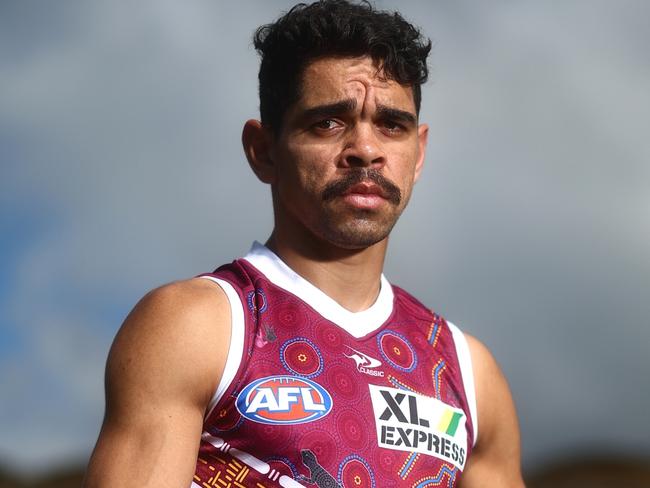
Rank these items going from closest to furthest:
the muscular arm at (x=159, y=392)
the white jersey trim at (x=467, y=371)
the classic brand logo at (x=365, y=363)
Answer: the muscular arm at (x=159, y=392)
the classic brand logo at (x=365, y=363)
the white jersey trim at (x=467, y=371)

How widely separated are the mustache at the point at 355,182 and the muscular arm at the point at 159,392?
0.64 meters

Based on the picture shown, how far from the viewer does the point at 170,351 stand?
3.16 m

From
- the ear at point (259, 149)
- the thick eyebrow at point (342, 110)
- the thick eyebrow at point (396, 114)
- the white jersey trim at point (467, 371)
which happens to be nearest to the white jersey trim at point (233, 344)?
the ear at point (259, 149)

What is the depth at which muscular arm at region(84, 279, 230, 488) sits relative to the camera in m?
3.06

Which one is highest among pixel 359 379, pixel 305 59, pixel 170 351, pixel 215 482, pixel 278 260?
pixel 305 59

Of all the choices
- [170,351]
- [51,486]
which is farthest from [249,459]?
[51,486]

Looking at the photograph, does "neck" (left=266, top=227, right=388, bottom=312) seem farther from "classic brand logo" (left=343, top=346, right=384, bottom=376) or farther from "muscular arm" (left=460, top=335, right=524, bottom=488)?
"muscular arm" (left=460, top=335, right=524, bottom=488)

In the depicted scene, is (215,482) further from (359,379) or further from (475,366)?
(475,366)

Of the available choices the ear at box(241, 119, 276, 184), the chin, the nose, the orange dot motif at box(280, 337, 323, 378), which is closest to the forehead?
the nose

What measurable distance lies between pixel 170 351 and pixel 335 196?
33.9 inches

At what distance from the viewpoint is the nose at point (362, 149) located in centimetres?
359

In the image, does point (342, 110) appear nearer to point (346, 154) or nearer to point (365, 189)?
point (346, 154)

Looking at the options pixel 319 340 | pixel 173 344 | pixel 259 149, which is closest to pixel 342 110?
pixel 259 149

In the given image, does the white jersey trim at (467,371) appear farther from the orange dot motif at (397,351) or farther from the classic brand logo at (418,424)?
the orange dot motif at (397,351)
